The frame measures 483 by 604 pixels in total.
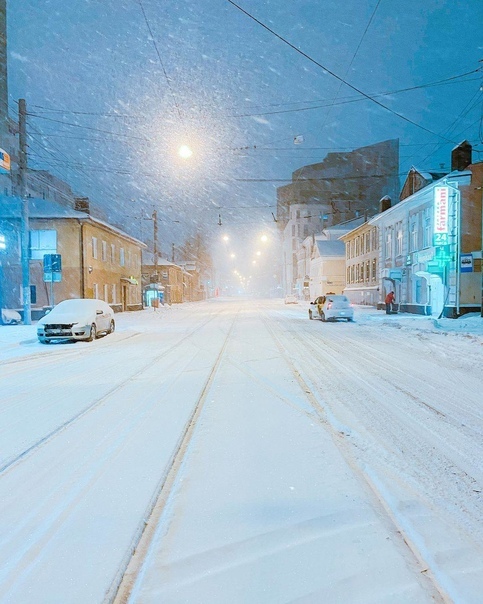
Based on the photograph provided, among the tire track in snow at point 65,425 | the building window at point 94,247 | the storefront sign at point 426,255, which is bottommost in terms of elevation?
the tire track in snow at point 65,425

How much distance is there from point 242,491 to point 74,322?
43.4 feet

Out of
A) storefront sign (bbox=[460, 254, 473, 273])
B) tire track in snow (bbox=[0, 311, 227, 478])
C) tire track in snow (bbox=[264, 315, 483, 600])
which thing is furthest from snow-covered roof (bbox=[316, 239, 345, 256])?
tire track in snow (bbox=[0, 311, 227, 478])

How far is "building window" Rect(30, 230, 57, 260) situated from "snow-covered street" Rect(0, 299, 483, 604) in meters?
24.6

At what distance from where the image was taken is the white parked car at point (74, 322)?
596 inches

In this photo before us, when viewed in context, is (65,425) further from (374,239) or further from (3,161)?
(374,239)

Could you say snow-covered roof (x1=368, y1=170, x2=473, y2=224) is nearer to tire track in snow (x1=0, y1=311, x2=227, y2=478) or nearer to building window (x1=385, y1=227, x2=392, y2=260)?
building window (x1=385, y1=227, x2=392, y2=260)

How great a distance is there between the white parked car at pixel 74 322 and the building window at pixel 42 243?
14.5 metres

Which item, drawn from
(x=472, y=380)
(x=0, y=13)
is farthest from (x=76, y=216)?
(x=0, y=13)

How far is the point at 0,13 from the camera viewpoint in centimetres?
6375

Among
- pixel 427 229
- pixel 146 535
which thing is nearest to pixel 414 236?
pixel 427 229

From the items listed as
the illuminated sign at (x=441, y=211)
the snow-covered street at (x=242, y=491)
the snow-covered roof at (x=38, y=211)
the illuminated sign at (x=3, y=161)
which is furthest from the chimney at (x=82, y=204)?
the snow-covered street at (x=242, y=491)

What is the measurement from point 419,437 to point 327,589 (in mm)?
2859

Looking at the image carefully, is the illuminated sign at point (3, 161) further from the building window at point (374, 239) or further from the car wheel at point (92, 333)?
the building window at point (374, 239)

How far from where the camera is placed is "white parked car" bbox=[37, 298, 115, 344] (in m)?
15.1
